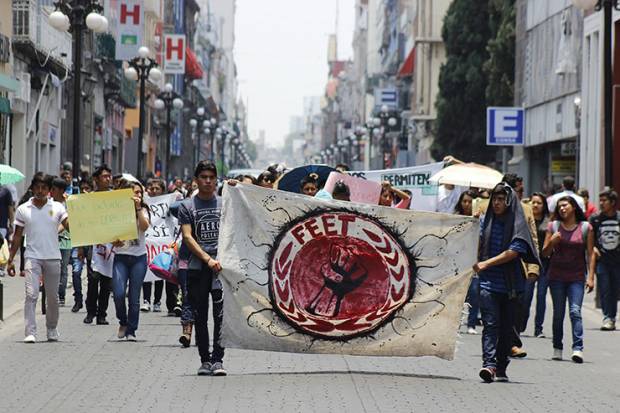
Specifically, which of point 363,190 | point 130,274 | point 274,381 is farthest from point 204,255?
point 363,190

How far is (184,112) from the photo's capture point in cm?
11488

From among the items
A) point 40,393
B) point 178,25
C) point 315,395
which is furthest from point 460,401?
point 178,25

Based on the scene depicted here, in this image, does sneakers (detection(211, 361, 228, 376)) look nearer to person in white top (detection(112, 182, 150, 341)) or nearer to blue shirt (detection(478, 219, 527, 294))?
blue shirt (detection(478, 219, 527, 294))

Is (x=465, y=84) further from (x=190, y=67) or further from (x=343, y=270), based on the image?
(x=343, y=270)

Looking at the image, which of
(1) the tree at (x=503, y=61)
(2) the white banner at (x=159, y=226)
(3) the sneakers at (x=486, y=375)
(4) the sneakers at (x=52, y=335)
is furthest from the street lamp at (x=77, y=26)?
(1) the tree at (x=503, y=61)

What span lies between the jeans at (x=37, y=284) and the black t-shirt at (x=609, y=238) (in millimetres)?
7427

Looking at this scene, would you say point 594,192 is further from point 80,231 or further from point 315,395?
point 315,395

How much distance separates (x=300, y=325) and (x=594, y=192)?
28.2 m

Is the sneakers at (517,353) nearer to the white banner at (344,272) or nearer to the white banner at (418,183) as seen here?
the white banner at (344,272)

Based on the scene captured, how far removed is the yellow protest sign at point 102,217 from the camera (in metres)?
16.5

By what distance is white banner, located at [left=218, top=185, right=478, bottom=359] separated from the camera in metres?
13.2

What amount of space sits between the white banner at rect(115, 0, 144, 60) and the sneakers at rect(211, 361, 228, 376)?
148 feet

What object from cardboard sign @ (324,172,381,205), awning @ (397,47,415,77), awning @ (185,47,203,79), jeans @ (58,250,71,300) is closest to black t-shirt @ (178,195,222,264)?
cardboard sign @ (324,172,381,205)

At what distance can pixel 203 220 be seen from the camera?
43.0 feet
